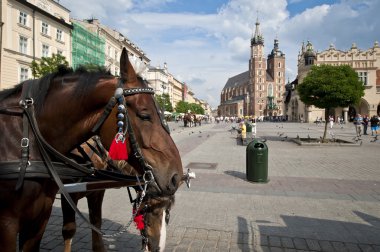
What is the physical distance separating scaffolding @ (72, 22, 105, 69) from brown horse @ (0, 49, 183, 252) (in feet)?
131

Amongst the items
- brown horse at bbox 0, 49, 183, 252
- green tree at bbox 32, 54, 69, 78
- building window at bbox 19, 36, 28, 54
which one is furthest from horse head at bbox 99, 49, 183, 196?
building window at bbox 19, 36, 28, 54

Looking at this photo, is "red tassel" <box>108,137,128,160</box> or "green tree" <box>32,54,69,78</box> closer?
"red tassel" <box>108,137,128,160</box>

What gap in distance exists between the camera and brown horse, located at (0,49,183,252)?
6.03 feet

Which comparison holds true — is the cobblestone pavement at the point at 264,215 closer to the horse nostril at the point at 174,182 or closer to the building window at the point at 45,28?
the horse nostril at the point at 174,182

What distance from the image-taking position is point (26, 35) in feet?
107

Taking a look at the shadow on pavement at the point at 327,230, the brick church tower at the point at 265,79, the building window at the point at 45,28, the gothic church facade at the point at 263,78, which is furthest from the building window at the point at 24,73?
the brick church tower at the point at 265,79

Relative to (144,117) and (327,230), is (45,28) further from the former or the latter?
(144,117)

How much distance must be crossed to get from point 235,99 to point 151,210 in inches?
6469

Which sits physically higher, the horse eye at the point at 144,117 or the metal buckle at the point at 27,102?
the metal buckle at the point at 27,102

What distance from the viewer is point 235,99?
16362cm

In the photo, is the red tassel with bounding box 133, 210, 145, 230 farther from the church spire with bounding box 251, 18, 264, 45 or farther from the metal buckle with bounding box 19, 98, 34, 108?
the church spire with bounding box 251, 18, 264, 45

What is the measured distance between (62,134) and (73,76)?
424 millimetres

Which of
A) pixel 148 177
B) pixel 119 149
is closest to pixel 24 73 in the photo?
pixel 119 149

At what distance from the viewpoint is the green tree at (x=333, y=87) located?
677 inches
